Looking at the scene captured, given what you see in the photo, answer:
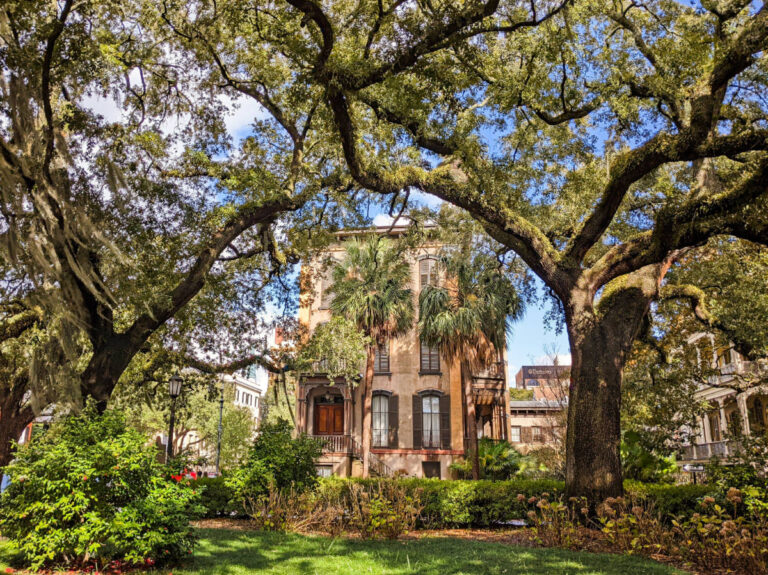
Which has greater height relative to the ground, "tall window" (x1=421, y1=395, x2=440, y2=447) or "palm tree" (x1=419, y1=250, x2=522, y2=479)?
"palm tree" (x1=419, y1=250, x2=522, y2=479)

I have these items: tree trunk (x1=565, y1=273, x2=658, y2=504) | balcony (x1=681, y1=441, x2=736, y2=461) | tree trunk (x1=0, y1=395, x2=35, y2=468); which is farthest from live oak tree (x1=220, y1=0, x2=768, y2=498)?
balcony (x1=681, y1=441, x2=736, y2=461)

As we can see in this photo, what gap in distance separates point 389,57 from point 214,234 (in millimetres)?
5654

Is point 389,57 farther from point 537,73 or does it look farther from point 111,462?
point 111,462

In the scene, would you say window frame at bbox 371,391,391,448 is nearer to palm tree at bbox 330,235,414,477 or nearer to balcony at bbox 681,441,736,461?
palm tree at bbox 330,235,414,477

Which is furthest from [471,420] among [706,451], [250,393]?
[250,393]

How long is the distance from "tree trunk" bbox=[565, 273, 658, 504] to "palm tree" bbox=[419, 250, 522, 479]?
11.9m

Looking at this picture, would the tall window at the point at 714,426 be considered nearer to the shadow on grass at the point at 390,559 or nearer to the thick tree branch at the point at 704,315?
the thick tree branch at the point at 704,315

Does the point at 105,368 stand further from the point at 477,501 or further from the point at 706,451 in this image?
the point at 706,451

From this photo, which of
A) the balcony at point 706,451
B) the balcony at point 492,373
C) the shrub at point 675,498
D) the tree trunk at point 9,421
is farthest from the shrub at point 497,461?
the tree trunk at point 9,421

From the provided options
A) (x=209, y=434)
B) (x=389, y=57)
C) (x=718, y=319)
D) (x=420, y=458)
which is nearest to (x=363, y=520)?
(x=389, y=57)

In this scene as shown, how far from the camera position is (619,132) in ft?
39.6

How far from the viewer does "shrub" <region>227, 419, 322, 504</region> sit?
10977 mm

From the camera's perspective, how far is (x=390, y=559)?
7.18m

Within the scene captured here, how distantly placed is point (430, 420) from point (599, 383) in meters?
18.8
